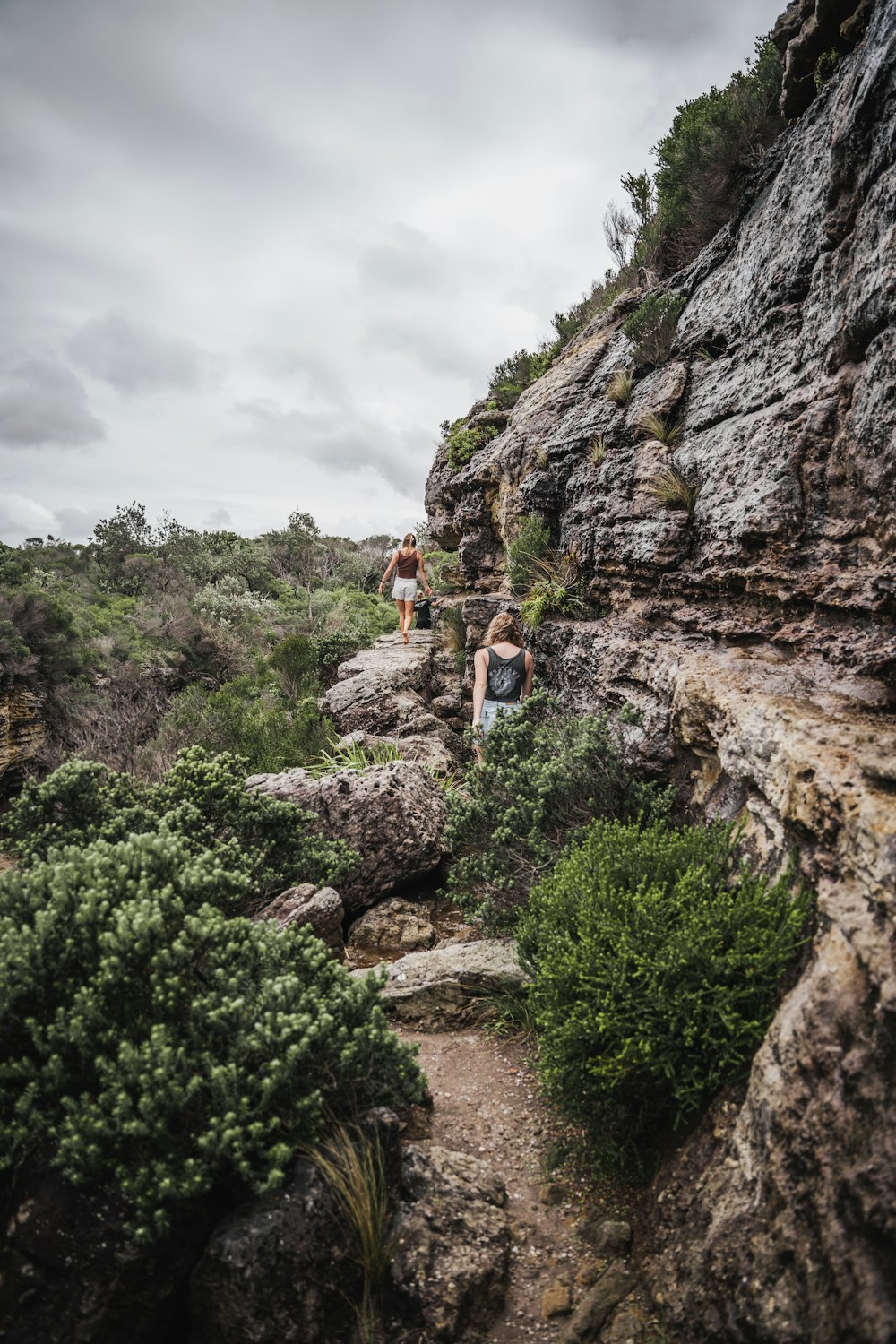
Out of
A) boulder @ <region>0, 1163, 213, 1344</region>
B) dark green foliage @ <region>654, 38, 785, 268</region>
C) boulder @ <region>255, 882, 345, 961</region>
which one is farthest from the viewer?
dark green foliage @ <region>654, 38, 785, 268</region>

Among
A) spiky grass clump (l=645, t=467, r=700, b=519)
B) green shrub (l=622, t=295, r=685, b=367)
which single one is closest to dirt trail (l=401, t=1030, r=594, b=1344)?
spiky grass clump (l=645, t=467, r=700, b=519)

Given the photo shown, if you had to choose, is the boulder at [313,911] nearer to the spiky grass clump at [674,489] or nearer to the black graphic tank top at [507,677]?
the black graphic tank top at [507,677]

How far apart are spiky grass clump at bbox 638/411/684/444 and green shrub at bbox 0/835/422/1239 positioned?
6.96m

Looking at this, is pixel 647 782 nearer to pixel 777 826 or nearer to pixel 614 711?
pixel 614 711

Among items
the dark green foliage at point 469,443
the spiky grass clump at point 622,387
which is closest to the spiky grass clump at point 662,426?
the spiky grass clump at point 622,387

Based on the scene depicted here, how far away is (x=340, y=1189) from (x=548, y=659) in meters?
6.69

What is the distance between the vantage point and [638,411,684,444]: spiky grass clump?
773cm

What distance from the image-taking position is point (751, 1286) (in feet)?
7.36

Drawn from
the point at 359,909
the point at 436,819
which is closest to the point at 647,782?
the point at 436,819

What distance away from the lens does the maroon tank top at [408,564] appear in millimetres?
13625

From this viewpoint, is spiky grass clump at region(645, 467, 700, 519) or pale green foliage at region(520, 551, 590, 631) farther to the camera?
pale green foliage at region(520, 551, 590, 631)

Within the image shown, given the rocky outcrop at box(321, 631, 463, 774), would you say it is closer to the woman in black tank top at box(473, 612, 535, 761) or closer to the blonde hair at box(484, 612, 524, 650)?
the woman in black tank top at box(473, 612, 535, 761)

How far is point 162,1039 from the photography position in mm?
2699

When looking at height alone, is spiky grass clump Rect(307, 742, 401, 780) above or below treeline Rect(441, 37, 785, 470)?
below
